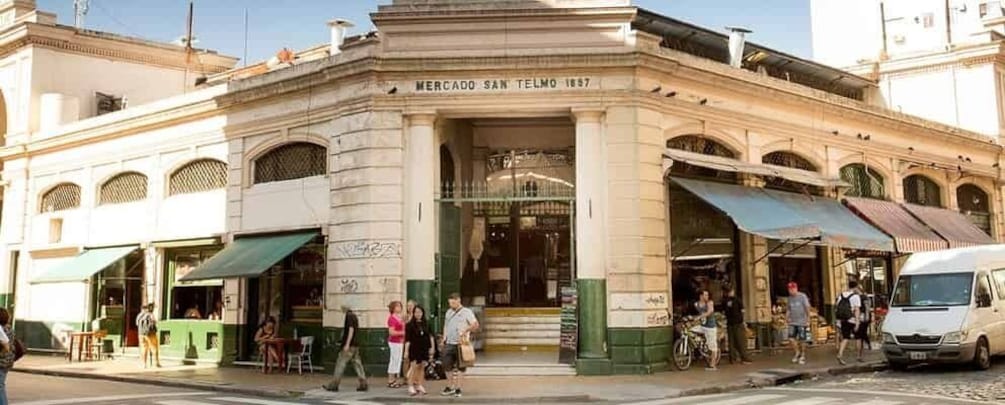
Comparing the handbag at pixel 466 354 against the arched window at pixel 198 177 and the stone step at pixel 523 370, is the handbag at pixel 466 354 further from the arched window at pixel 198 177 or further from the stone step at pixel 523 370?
the arched window at pixel 198 177

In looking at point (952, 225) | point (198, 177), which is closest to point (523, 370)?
point (198, 177)

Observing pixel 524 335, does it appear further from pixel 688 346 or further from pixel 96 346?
pixel 96 346

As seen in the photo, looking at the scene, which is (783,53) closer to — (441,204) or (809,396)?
(441,204)

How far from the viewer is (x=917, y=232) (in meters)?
23.3

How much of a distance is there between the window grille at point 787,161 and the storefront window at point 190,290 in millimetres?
13539

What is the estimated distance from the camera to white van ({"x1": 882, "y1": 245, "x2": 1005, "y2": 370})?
52.3ft

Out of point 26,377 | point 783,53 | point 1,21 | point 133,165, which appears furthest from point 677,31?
point 1,21

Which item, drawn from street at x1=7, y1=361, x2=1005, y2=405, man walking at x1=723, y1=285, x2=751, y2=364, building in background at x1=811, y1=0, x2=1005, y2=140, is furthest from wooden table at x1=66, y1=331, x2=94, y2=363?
building in background at x1=811, y1=0, x2=1005, y2=140

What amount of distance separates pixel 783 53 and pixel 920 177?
6132 mm

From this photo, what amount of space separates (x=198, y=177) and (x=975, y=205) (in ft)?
81.1

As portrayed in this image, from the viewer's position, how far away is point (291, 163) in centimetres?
1994

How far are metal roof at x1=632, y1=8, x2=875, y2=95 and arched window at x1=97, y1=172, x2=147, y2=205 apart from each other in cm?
1361

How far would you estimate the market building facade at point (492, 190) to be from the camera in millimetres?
17422

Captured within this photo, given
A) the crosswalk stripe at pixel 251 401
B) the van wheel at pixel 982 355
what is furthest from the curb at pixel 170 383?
the van wheel at pixel 982 355
